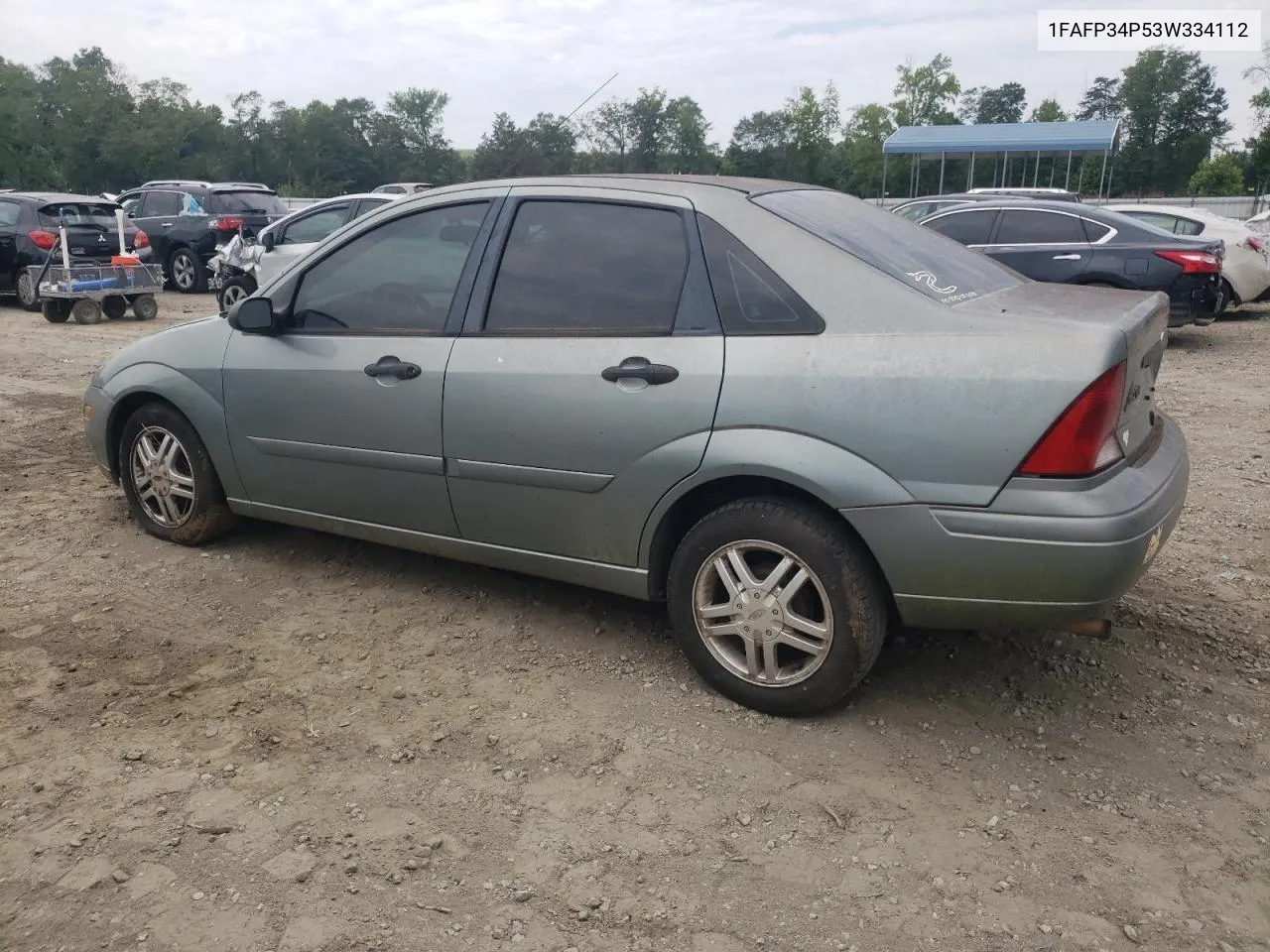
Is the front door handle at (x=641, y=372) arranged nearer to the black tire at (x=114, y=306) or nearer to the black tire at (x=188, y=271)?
the black tire at (x=114, y=306)

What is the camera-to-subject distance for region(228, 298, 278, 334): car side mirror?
13.9 ft

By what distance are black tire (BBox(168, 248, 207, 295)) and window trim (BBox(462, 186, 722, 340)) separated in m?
14.5

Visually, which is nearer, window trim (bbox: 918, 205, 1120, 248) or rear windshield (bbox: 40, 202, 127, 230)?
window trim (bbox: 918, 205, 1120, 248)

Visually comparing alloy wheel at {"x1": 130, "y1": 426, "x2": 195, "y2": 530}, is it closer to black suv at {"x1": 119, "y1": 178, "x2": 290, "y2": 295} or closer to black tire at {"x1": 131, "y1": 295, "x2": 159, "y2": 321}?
black tire at {"x1": 131, "y1": 295, "x2": 159, "y2": 321}

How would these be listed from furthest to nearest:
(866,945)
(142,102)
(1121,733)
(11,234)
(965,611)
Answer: (142,102) → (11,234) → (1121,733) → (965,611) → (866,945)

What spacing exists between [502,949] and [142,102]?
6786 cm

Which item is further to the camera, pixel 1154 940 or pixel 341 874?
pixel 341 874

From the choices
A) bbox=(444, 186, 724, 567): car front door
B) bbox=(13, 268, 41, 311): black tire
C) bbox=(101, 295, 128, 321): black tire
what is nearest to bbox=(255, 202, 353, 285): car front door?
bbox=(101, 295, 128, 321): black tire

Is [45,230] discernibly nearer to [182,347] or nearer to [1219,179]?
[182,347]

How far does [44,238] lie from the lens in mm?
14227

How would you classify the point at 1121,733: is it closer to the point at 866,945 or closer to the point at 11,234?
the point at 866,945

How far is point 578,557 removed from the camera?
369cm

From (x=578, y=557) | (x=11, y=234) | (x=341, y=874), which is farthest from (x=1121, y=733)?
(x=11, y=234)

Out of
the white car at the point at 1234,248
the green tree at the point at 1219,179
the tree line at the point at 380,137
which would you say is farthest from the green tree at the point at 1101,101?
the white car at the point at 1234,248
